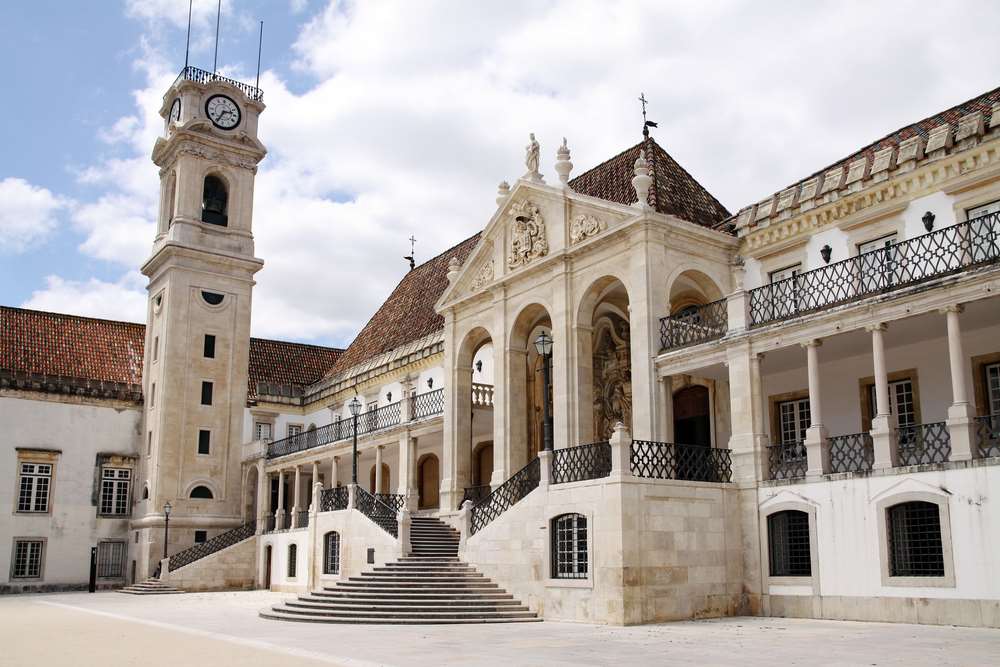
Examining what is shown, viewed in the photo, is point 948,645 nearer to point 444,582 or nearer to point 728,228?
point 444,582

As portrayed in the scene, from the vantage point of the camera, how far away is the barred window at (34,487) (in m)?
36.7

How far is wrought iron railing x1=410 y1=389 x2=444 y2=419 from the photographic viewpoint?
95.3ft

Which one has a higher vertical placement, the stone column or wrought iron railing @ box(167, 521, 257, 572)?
the stone column

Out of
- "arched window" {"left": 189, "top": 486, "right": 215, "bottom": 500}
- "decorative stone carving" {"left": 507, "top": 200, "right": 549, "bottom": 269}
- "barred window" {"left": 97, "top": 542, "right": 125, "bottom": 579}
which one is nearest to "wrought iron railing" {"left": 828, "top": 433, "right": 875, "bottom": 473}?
"decorative stone carving" {"left": 507, "top": 200, "right": 549, "bottom": 269}

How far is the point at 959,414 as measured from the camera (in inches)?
599

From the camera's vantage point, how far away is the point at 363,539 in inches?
960

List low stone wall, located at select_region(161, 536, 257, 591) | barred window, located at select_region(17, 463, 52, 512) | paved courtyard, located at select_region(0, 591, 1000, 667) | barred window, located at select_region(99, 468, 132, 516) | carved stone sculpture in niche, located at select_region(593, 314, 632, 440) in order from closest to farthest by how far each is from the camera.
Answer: paved courtyard, located at select_region(0, 591, 1000, 667) < carved stone sculpture in niche, located at select_region(593, 314, 632, 440) < low stone wall, located at select_region(161, 536, 257, 591) < barred window, located at select_region(17, 463, 52, 512) < barred window, located at select_region(99, 468, 132, 516)

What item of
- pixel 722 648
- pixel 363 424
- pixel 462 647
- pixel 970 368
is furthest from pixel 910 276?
pixel 363 424

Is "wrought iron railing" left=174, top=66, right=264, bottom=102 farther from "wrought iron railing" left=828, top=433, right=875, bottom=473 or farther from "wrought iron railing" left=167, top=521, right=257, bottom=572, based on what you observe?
"wrought iron railing" left=828, top=433, right=875, bottom=473

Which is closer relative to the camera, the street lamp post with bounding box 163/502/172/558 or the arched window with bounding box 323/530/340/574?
the arched window with bounding box 323/530/340/574

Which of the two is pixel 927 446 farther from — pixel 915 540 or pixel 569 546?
pixel 569 546

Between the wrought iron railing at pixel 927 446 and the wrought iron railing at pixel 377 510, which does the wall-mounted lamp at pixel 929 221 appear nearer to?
the wrought iron railing at pixel 927 446

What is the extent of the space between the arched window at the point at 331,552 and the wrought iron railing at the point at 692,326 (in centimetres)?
1118

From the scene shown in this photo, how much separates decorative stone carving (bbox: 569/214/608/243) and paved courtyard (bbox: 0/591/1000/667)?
9.48 metres
